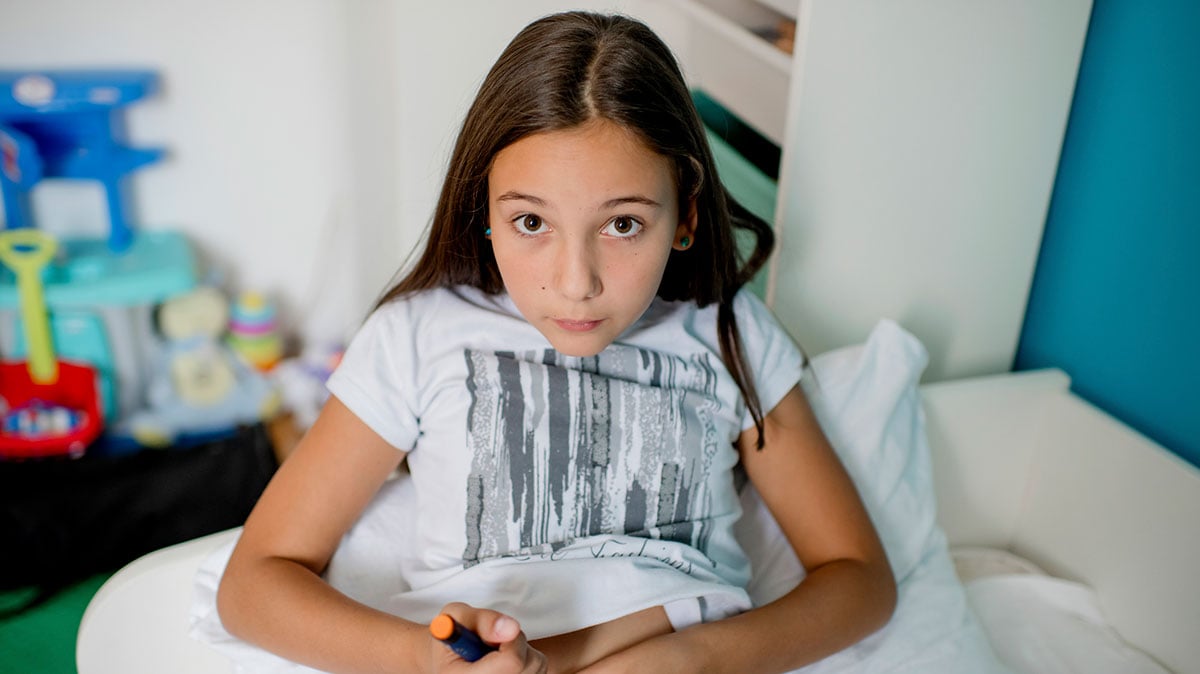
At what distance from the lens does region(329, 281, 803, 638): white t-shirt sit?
0.87m

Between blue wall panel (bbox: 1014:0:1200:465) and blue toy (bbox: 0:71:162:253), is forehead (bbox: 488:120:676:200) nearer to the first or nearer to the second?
blue wall panel (bbox: 1014:0:1200:465)

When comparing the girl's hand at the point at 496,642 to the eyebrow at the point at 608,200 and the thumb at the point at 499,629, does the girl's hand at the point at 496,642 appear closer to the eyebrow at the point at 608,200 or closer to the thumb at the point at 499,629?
the thumb at the point at 499,629

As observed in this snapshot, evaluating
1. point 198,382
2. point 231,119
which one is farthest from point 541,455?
point 231,119

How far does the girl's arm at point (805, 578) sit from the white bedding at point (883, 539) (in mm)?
41

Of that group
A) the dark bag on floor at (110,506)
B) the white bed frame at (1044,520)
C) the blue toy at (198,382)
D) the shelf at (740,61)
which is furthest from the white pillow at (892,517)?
the blue toy at (198,382)

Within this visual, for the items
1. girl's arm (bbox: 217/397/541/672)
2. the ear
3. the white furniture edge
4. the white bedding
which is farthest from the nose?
the white furniture edge

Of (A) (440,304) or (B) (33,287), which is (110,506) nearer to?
(B) (33,287)

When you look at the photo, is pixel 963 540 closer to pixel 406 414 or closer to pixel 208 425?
pixel 406 414

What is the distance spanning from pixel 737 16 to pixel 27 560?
4.16 ft

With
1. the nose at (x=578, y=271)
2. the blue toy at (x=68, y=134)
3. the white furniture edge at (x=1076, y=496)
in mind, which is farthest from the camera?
the blue toy at (x=68, y=134)

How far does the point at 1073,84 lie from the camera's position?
1.31 meters

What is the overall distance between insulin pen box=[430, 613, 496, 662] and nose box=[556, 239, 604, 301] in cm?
25

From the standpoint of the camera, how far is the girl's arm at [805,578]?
0.85m

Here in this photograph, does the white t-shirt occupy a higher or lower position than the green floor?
higher
